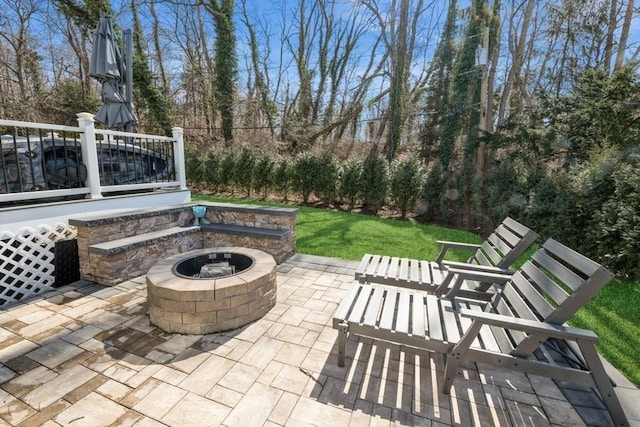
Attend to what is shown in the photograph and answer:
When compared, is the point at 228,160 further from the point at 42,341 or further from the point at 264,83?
the point at 42,341

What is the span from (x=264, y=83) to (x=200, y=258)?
15008 millimetres

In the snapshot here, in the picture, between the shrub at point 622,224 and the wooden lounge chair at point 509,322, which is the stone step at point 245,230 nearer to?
the wooden lounge chair at point 509,322

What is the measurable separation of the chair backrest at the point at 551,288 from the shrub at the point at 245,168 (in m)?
8.99

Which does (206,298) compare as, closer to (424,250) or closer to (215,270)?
(215,270)

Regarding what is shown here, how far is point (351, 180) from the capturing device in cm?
860

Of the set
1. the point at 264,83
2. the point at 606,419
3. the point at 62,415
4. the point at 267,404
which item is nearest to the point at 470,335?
the point at 606,419

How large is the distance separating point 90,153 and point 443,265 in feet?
15.8

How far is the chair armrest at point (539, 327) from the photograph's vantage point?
→ 1659 mm

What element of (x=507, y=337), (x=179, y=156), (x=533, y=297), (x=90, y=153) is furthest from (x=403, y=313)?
(x=179, y=156)

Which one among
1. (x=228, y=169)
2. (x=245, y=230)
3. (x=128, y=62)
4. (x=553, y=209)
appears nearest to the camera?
(x=245, y=230)

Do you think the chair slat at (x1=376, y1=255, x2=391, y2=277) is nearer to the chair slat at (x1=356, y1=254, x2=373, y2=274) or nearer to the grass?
the chair slat at (x1=356, y1=254, x2=373, y2=274)

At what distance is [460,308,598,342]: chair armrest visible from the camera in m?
1.66

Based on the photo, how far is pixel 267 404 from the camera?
1898 mm

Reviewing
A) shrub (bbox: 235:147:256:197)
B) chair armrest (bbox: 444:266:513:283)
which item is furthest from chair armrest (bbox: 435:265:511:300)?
shrub (bbox: 235:147:256:197)
